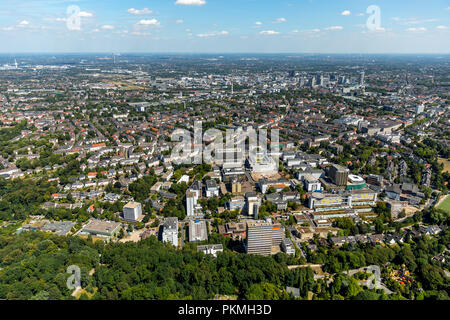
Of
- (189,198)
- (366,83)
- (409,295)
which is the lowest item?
(409,295)

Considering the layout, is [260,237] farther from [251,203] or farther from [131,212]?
[131,212]

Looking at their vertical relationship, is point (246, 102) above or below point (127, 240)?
above

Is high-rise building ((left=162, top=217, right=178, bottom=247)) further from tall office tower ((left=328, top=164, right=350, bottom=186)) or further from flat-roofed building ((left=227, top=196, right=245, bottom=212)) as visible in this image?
tall office tower ((left=328, top=164, right=350, bottom=186))

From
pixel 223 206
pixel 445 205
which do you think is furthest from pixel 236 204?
pixel 445 205

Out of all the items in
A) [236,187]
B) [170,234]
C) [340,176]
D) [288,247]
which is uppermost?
[340,176]

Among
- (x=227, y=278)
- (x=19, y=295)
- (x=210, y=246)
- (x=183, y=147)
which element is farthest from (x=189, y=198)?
(x=183, y=147)

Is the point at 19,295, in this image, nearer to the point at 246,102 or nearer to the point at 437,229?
the point at 437,229
